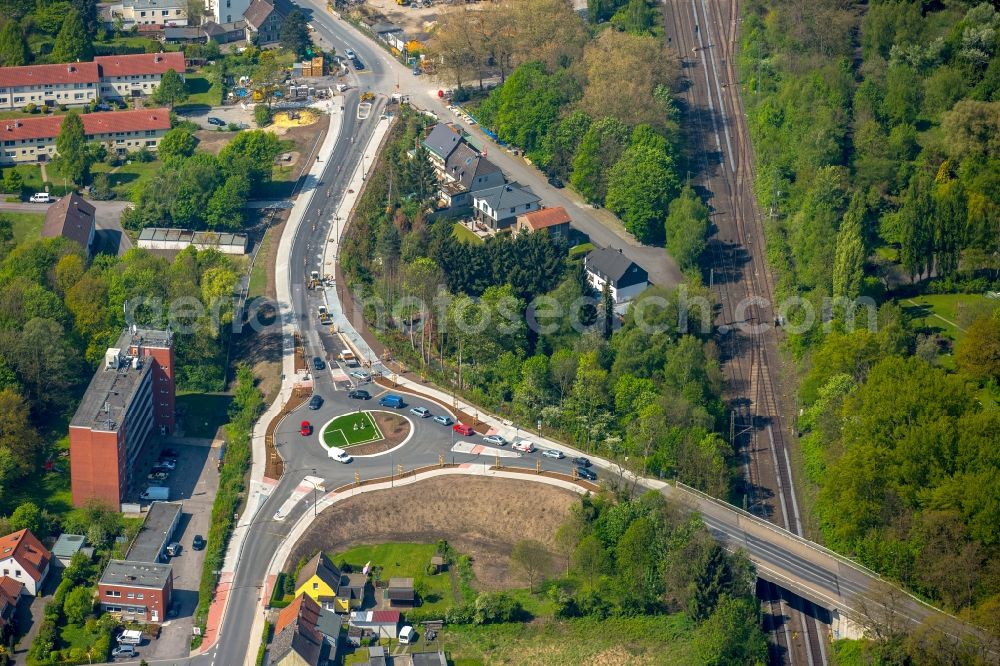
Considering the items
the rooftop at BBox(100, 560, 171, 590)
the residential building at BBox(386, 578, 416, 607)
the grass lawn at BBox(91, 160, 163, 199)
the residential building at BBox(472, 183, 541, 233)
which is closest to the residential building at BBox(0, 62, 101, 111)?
the grass lawn at BBox(91, 160, 163, 199)

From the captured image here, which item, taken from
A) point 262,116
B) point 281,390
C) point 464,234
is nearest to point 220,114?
point 262,116

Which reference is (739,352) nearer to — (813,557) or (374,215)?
(813,557)

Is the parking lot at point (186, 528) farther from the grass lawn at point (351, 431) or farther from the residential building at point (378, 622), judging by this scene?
the residential building at point (378, 622)

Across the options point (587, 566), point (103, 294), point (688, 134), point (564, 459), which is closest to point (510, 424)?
point (564, 459)

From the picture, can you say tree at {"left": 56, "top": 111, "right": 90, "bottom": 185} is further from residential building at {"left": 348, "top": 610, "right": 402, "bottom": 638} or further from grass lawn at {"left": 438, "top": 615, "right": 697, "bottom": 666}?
grass lawn at {"left": 438, "top": 615, "right": 697, "bottom": 666}

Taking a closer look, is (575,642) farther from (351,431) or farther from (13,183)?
(13,183)

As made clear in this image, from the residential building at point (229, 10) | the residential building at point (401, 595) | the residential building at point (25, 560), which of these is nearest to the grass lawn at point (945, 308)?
the residential building at point (401, 595)
